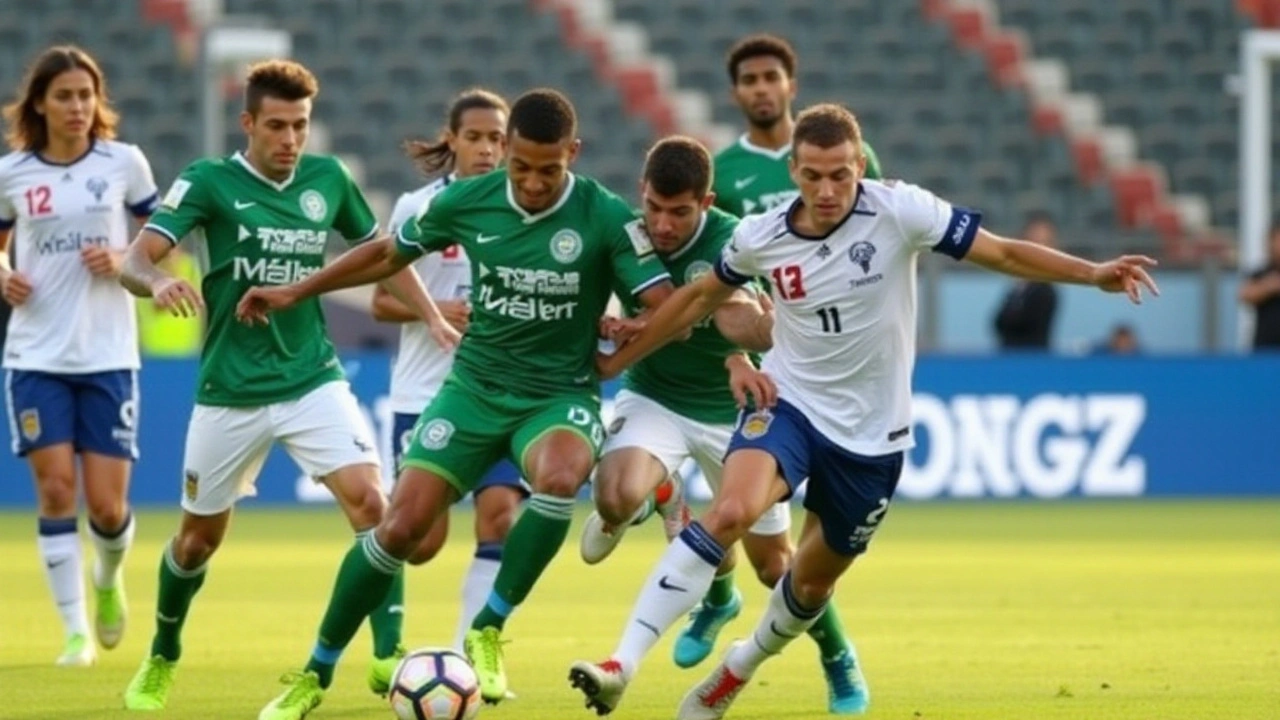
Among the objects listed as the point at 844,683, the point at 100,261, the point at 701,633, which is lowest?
the point at 701,633

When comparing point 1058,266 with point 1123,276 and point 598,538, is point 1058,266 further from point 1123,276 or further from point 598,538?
point 598,538

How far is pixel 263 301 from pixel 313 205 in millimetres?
897

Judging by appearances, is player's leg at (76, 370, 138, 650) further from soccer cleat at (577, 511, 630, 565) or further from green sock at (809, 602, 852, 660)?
green sock at (809, 602, 852, 660)

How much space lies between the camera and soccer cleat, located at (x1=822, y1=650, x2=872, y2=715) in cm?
972

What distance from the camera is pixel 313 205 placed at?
10281mm

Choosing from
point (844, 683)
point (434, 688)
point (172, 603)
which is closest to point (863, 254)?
point (844, 683)

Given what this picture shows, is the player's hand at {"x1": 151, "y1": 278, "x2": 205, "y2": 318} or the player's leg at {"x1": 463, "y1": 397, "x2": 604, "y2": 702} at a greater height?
the player's hand at {"x1": 151, "y1": 278, "x2": 205, "y2": 318}

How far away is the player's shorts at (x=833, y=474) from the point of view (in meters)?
9.14

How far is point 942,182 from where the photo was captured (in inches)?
1166

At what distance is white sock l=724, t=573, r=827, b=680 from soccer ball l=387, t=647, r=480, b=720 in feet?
3.46

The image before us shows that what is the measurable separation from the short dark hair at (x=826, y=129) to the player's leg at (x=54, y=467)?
439cm

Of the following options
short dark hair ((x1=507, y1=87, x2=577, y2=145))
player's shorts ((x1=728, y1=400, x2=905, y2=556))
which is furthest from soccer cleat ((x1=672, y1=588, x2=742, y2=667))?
short dark hair ((x1=507, y1=87, x2=577, y2=145))

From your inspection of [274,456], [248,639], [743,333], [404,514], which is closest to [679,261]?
[743,333]

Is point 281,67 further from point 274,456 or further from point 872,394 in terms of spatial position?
point 274,456
